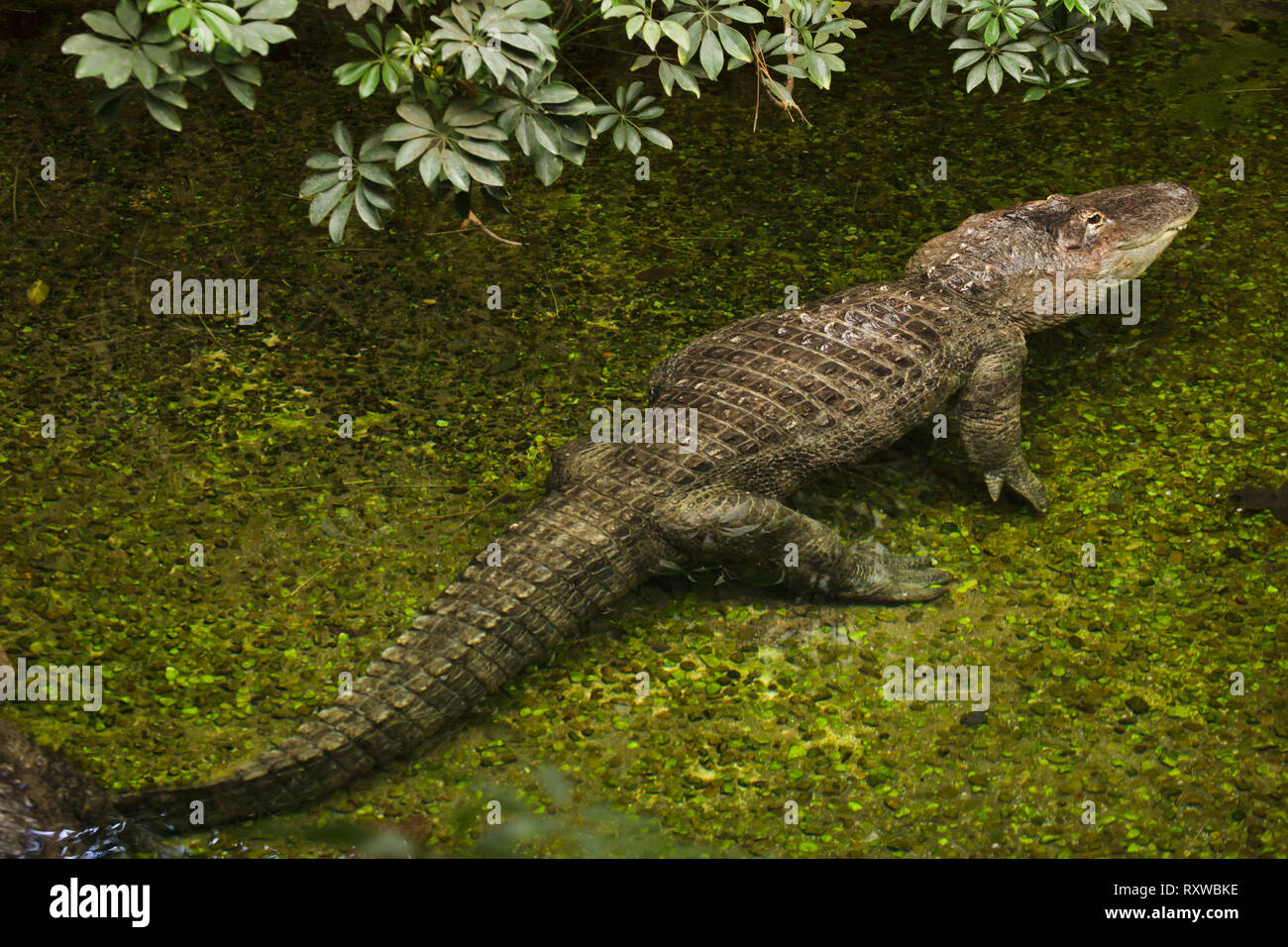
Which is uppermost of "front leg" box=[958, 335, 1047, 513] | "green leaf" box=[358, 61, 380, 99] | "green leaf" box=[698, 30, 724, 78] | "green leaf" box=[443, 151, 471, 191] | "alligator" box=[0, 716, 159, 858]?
"green leaf" box=[698, 30, 724, 78]

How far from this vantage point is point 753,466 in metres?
3.79

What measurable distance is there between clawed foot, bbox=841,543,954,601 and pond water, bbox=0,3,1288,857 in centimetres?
6

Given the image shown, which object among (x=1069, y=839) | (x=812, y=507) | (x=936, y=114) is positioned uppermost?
(x=936, y=114)

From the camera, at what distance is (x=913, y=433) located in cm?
439

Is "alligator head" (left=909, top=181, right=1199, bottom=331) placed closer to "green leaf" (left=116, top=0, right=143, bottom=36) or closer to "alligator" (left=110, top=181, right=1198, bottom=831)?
"alligator" (left=110, top=181, right=1198, bottom=831)

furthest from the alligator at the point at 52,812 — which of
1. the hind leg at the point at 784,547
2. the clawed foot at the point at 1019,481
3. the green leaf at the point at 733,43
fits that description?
the clawed foot at the point at 1019,481

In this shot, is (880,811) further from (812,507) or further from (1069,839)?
(812,507)

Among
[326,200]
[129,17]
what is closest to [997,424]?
[326,200]

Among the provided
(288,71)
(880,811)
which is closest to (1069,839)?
(880,811)

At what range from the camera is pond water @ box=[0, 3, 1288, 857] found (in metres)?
3.19

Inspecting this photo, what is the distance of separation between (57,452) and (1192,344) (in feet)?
13.8

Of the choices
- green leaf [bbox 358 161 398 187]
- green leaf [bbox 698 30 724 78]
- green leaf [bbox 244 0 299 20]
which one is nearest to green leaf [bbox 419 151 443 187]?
green leaf [bbox 358 161 398 187]

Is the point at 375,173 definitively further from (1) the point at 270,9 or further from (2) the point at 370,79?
(1) the point at 270,9

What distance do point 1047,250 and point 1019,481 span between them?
3.23ft
